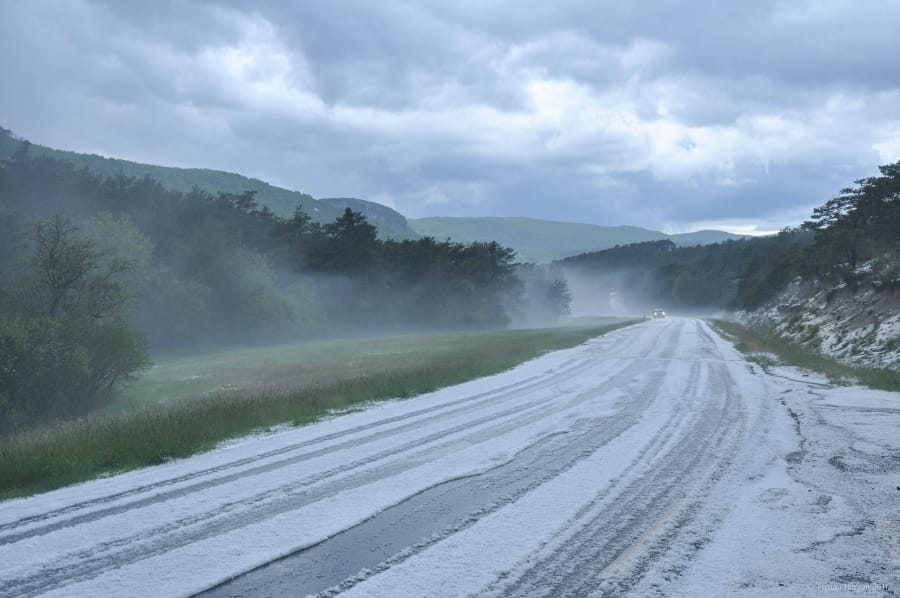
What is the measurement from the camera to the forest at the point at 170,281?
22531mm

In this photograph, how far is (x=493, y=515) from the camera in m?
5.86

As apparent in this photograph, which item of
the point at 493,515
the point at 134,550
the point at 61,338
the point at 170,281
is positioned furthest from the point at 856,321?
the point at 170,281

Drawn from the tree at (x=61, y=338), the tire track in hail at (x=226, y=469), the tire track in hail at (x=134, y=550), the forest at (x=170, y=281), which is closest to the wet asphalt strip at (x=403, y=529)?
the tire track in hail at (x=134, y=550)

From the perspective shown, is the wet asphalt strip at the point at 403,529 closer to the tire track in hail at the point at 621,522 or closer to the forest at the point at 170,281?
the tire track in hail at the point at 621,522

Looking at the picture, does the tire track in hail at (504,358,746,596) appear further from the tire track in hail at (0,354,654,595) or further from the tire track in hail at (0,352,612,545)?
the tire track in hail at (0,352,612,545)

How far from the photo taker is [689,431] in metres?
9.72

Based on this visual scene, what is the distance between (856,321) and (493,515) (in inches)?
1011

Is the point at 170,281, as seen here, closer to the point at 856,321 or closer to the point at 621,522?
the point at 856,321

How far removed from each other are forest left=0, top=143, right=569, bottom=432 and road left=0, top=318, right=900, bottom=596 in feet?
52.9

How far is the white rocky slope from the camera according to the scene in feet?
70.6

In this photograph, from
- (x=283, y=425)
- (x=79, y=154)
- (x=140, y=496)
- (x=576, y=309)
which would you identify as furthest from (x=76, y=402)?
(x=576, y=309)

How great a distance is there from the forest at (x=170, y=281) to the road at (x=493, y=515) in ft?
52.9

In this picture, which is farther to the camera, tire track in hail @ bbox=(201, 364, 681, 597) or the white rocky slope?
the white rocky slope

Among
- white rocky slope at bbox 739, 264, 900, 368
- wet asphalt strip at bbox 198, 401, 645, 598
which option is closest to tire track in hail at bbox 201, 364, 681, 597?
wet asphalt strip at bbox 198, 401, 645, 598
